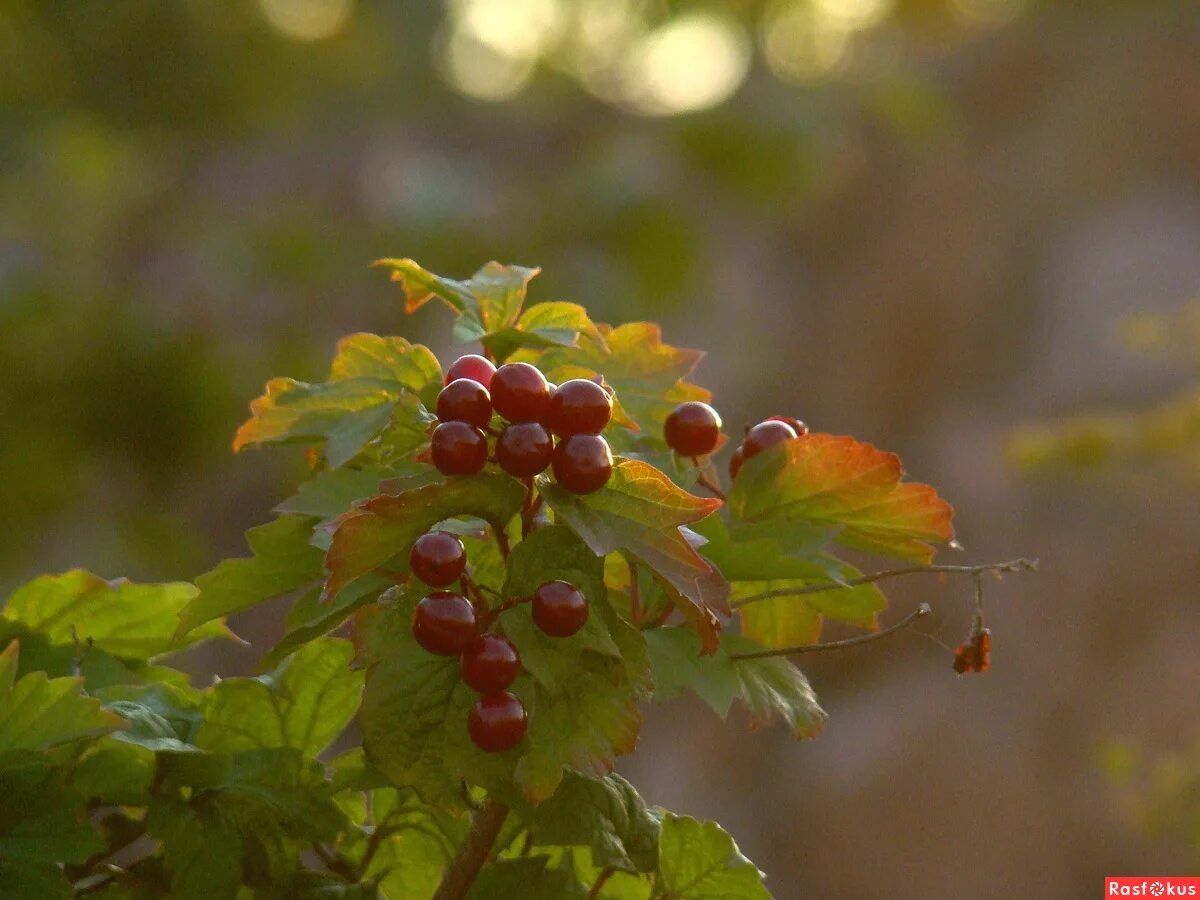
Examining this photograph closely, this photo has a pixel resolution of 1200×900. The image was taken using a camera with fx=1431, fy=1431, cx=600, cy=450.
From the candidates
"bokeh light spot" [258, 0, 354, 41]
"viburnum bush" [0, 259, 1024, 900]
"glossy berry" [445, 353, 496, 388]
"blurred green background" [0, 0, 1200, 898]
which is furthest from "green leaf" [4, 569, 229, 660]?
"bokeh light spot" [258, 0, 354, 41]

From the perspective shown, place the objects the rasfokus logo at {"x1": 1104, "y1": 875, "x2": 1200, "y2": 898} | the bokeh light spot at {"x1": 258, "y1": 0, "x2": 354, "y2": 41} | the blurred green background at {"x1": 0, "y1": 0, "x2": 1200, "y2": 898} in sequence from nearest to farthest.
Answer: the rasfokus logo at {"x1": 1104, "y1": 875, "x2": 1200, "y2": 898}
the blurred green background at {"x1": 0, "y1": 0, "x2": 1200, "y2": 898}
the bokeh light spot at {"x1": 258, "y1": 0, "x2": 354, "y2": 41}

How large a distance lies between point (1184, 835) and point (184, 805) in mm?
1306

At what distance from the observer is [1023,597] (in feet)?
16.4

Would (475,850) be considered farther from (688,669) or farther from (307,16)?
(307,16)

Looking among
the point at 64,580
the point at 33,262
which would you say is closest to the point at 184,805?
the point at 64,580

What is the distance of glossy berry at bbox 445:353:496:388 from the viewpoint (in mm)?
681

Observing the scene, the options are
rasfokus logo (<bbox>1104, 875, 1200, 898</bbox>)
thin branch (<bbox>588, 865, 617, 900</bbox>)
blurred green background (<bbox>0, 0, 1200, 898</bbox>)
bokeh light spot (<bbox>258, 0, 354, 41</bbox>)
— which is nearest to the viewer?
thin branch (<bbox>588, 865, 617, 900</bbox>)

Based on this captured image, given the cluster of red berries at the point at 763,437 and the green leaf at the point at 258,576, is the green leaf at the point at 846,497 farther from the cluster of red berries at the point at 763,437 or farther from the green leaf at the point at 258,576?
the green leaf at the point at 258,576

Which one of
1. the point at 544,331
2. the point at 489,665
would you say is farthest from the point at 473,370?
the point at 489,665

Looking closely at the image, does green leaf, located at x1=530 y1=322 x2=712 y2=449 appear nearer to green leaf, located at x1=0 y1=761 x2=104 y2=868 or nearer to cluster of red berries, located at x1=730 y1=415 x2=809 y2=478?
cluster of red berries, located at x1=730 y1=415 x2=809 y2=478

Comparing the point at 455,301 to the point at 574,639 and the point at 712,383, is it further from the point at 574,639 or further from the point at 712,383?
the point at 712,383

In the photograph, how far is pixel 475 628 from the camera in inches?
23.6

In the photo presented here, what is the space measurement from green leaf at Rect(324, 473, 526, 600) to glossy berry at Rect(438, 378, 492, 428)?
3 cm

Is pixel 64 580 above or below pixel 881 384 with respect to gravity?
below
